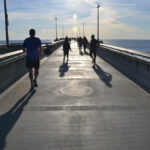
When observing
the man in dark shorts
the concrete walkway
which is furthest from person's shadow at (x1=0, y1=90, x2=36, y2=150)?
the man in dark shorts

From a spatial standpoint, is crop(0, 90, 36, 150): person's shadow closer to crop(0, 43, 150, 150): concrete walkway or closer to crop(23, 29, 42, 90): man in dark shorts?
crop(0, 43, 150, 150): concrete walkway

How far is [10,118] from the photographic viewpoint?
6.26 meters

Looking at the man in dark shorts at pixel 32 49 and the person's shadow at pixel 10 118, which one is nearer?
the person's shadow at pixel 10 118

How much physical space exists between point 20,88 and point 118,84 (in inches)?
142

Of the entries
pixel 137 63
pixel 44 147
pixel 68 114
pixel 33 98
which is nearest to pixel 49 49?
pixel 137 63

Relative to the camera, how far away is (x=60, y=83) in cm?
1099

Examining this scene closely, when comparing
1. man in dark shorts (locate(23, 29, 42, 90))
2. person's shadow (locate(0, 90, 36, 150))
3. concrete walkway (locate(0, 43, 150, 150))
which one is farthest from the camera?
man in dark shorts (locate(23, 29, 42, 90))

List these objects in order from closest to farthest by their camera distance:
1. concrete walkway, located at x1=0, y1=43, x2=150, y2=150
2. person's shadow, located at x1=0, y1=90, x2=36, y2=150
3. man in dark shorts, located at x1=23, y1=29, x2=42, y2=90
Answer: concrete walkway, located at x1=0, y1=43, x2=150, y2=150, person's shadow, located at x1=0, y1=90, x2=36, y2=150, man in dark shorts, located at x1=23, y1=29, x2=42, y2=90

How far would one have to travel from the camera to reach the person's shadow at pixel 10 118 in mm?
5130

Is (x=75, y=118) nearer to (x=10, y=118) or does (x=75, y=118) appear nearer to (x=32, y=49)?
(x=10, y=118)

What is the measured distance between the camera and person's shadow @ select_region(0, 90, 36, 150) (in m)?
5.13

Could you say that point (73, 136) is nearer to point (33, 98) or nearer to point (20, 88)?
point (33, 98)

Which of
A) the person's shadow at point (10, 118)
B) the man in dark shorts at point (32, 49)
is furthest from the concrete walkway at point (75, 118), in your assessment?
A: the man in dark shorts at point (32, 49)

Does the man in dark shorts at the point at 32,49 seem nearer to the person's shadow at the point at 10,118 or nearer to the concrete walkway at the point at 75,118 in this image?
the concrete walkway at the point at 75,118
